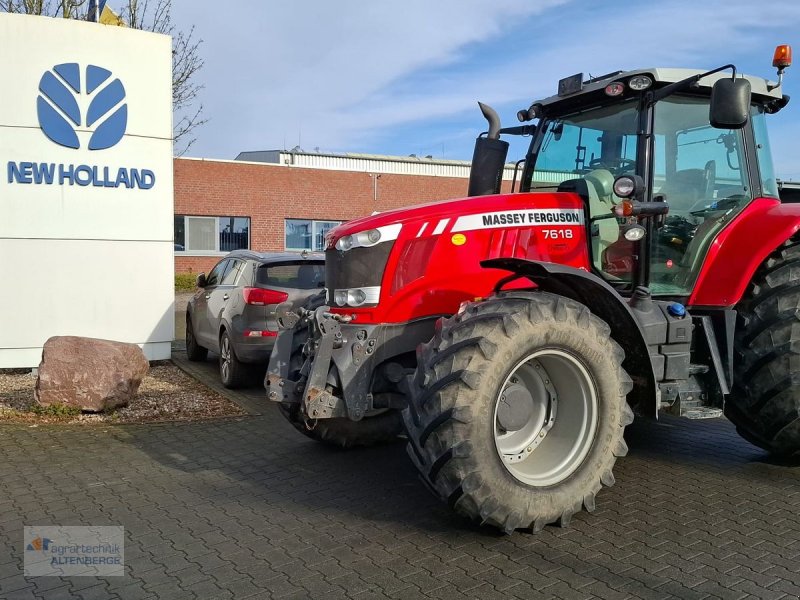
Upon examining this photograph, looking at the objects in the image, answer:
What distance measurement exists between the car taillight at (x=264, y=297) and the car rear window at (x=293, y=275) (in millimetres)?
142

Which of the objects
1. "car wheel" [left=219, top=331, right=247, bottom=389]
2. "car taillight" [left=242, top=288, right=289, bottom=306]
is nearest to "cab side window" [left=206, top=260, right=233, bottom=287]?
"car wheel" [left=219, top=331, right=247, bottom=389]

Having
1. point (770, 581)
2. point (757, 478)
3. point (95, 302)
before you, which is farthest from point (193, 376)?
point (770, 581)

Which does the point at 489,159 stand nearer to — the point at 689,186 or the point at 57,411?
the point at 689,186

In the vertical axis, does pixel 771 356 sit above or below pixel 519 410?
above

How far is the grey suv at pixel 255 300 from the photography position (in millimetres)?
8492

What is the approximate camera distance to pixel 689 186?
5.32 metres

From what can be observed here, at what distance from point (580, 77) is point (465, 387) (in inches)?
111

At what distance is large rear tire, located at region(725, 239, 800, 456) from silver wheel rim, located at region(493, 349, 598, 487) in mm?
1526

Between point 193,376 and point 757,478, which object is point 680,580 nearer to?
point 757,478

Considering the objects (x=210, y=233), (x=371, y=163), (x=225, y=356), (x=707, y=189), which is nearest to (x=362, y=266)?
(x=707, y=189)

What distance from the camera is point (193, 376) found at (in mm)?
9797

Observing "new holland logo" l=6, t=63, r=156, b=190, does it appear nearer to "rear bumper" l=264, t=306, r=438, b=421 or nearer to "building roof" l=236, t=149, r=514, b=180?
"rear bumper" l=264, t=306, r=438, b=421

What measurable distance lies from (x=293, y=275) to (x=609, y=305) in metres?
4.98

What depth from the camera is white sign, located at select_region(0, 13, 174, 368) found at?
30.3ft
